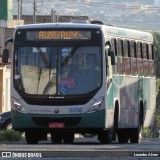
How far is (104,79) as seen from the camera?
2906 centimetres

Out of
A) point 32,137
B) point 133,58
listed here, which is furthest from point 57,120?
point 133,58

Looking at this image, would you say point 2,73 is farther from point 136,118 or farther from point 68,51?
point 68,51

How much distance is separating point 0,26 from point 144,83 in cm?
4068

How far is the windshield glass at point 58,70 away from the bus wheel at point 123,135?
18.3 feet

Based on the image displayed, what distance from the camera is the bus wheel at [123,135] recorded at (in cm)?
3431

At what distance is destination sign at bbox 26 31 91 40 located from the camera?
29.3 m

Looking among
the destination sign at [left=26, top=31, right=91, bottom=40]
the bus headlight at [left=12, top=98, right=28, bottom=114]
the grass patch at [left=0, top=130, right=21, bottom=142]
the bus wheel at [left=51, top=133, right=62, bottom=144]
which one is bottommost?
the grass patch at [left=0, top=130, right=21, bottom=142]

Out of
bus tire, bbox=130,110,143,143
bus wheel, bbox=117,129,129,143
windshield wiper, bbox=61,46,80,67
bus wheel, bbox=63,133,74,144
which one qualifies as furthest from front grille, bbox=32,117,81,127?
bus wheel, bbox=117,129,129,143

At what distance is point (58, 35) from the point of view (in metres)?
29.4

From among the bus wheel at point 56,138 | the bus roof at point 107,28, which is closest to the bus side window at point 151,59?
the bus roof at point 107,28

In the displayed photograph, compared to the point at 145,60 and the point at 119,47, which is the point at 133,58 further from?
the point at 145,60

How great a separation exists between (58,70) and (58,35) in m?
1.08

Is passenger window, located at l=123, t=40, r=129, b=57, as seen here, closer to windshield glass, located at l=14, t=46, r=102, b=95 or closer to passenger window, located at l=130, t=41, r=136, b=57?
passenger window, located at l=130, t=41, r=136, b=57

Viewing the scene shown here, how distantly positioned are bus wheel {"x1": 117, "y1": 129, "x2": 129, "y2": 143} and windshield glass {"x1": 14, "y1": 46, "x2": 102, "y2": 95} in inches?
220
